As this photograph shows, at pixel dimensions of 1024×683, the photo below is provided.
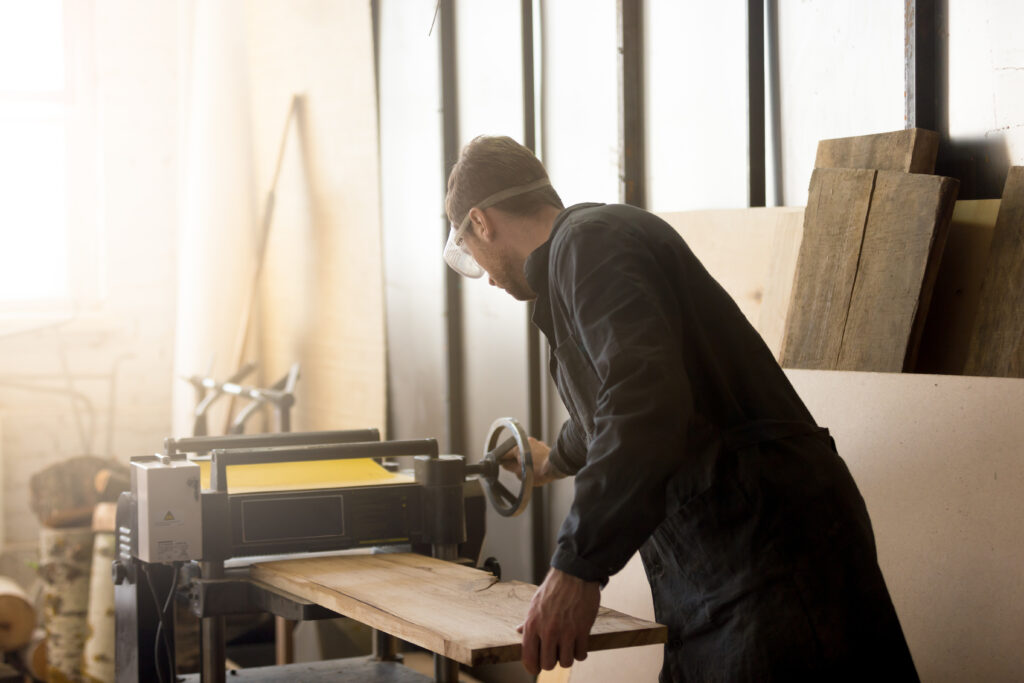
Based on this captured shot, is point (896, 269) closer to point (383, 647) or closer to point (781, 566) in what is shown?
point (781, 566)

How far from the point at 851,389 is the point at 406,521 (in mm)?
895

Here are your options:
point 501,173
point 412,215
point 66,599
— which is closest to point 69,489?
point 66,599

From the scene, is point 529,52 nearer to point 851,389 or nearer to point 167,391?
point 851,389

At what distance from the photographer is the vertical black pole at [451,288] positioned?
3.86 meters

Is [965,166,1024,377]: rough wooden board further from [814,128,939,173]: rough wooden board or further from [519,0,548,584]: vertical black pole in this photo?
[519,0,548,584]: vertical black pole

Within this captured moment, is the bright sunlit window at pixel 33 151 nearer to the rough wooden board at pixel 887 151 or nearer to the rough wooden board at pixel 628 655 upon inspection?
the rough wooden board at pixel 628 655

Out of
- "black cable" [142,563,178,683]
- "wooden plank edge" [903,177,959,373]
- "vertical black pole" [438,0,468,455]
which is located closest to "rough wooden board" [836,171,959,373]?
"wooden plank edge" [903,177,959,373]

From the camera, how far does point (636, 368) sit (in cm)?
133

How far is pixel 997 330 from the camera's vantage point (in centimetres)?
186

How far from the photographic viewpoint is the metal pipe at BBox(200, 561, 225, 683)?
212cm

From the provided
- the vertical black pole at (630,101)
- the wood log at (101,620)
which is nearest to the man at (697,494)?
the vertical black pole at (630,101)

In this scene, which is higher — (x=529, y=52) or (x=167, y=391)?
(x=529, y=52)

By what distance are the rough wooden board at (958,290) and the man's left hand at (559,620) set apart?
3.14ft

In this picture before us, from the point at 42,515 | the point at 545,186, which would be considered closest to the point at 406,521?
the point at 545,186
